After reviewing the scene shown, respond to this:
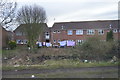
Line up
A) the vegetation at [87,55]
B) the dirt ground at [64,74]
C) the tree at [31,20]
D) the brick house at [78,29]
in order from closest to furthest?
the dirt ground at [64,74] → the vegetation at [87,55] → the tree at [31,20] → the brick house at [78,29]

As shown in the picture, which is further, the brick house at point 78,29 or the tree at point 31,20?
the brick house at point 78,29

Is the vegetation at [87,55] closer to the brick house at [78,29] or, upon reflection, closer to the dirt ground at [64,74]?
the dirt ground at [64,74]

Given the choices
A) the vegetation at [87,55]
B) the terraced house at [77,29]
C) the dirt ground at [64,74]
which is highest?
the terraced house at [77,29]

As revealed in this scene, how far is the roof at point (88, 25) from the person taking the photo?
39750 millimetres

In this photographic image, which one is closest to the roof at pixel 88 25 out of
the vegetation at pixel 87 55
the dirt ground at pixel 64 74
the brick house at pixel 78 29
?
the brick house at pixel 78 29

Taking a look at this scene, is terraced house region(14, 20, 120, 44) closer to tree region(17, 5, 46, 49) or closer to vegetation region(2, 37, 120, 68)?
tree region(17, 5, 46, 49)

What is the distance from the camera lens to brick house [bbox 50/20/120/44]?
3959cm

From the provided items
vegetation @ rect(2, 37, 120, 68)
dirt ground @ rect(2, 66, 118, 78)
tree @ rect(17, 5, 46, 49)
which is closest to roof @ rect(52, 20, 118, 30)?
tree @ rect(17, 5, 46, 49)

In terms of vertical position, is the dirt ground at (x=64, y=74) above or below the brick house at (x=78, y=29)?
below

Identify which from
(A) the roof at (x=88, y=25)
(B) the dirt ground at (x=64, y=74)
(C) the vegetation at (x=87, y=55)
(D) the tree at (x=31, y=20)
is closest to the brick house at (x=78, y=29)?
(A) the roof at (x=88, y=25)

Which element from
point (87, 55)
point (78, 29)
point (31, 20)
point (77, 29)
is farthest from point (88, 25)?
point (87, 55)

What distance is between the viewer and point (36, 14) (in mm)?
29797

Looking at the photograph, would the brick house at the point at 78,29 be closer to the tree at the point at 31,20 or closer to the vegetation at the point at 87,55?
the tree at the point at 31,20

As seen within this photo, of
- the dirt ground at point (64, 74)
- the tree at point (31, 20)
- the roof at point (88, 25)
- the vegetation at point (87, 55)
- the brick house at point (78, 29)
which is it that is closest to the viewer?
the dirt ground at point (64, 74)
